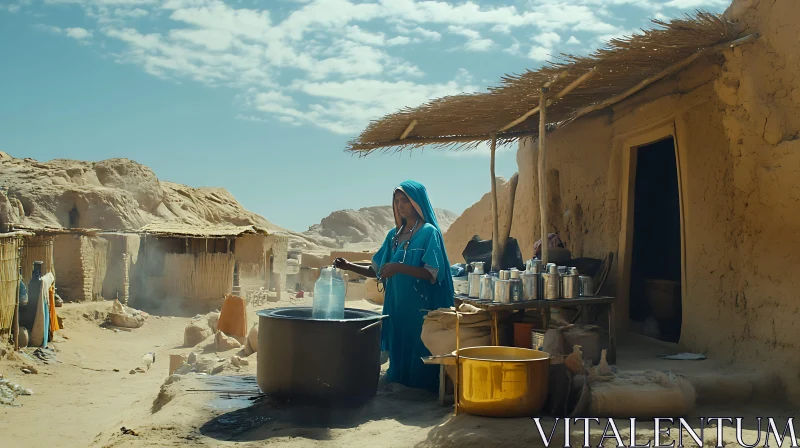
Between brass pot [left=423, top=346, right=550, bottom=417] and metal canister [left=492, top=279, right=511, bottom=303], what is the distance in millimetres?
1058

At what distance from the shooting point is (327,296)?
13.9 feet

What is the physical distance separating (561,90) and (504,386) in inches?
116

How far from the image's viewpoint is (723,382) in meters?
3.83

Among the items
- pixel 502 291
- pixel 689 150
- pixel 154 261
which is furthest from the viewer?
pixel 154 261

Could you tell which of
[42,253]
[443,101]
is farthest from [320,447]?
[42,253]

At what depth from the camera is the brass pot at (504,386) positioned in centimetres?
311

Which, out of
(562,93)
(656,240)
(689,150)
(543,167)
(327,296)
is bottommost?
(327,296)

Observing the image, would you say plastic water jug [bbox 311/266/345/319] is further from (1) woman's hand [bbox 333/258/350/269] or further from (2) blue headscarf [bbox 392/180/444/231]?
(2) blue headscarf [bbox 392/180/444/231]

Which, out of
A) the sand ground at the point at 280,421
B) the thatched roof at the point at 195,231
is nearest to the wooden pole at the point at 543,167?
the sand ground at the point at 280,421

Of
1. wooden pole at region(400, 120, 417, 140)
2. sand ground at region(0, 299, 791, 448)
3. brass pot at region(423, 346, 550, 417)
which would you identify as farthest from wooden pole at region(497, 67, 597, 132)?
brass pot at region(423, 346, 550, 417)

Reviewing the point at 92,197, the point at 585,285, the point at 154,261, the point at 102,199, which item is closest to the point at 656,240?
the point at 585,285

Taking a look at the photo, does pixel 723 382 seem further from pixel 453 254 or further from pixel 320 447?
pixel 453 254

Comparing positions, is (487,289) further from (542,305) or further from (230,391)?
(230,391)

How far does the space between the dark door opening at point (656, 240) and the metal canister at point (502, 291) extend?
254cm
